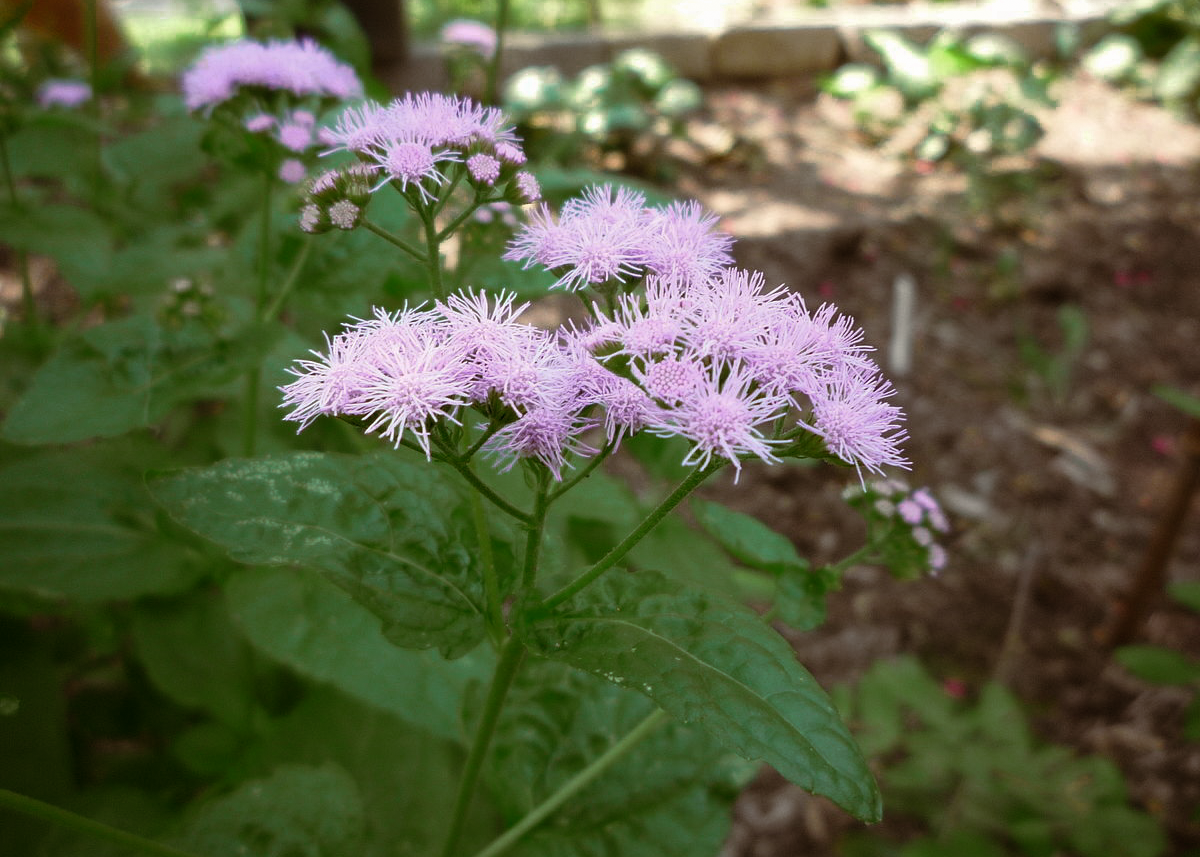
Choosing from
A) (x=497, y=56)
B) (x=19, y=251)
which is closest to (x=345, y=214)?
(x=497, y=56)

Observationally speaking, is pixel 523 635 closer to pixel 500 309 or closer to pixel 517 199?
pixel 500 309

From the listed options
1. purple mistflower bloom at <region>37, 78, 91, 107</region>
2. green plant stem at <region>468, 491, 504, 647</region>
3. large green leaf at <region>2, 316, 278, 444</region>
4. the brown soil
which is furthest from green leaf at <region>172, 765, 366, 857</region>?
purple mistflower bloom at <region>37, 78, 91, 107</region>

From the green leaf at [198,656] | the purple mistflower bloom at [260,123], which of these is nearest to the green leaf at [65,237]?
the purple mistflower bloom at [260,123]

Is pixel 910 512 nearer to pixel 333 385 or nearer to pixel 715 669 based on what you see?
pixel 715 669

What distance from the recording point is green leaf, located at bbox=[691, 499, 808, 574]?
65.8 inches

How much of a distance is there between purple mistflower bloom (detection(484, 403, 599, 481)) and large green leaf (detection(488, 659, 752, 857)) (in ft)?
2.64

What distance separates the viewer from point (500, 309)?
4.15 ft

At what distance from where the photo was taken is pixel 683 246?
144 centimetres

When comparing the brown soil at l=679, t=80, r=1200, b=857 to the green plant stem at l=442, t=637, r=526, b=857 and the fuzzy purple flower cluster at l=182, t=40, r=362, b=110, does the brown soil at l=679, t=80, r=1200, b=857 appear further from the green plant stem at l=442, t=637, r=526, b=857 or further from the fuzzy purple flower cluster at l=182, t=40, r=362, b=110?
the fuzzy purple flower cluster at l=182, t=40, r=362, b=110

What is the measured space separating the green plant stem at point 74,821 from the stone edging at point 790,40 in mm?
6281

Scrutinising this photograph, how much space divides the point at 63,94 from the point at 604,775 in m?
3.38

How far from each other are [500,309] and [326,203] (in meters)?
0.49

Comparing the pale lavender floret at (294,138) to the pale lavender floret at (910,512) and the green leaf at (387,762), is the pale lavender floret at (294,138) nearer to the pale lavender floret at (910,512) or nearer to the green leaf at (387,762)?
the green leaf at (387,762)

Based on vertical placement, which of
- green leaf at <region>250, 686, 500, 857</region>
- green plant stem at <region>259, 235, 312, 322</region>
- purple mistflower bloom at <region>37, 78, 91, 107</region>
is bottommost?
green leaf at <region>250, 686, 500, 857</region>
